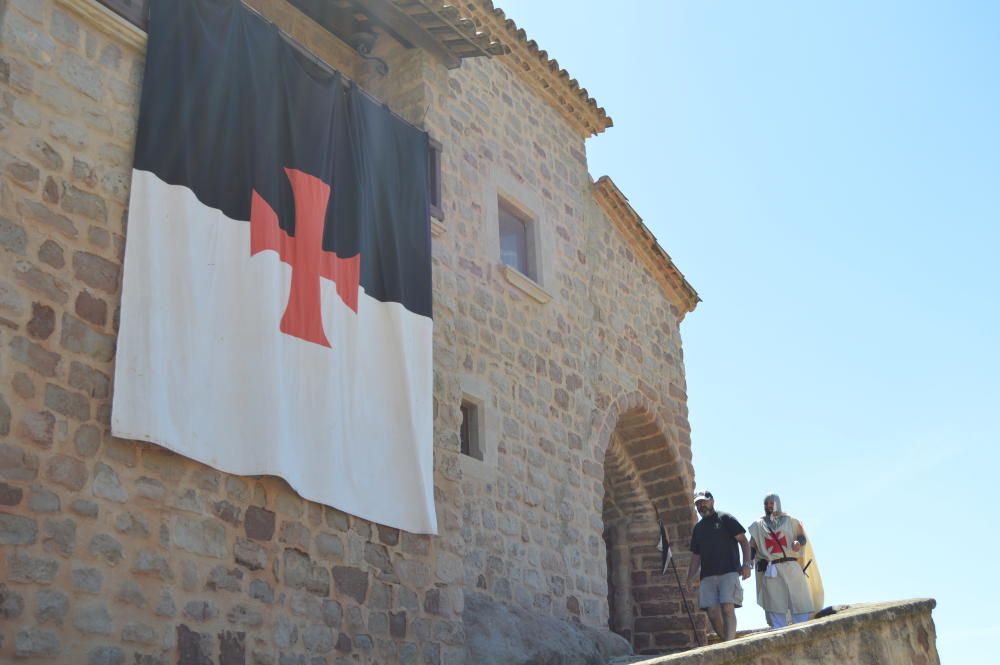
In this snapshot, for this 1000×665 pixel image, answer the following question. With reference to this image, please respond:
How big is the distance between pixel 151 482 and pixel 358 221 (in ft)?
8.51

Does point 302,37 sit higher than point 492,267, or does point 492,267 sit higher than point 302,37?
point 302,37

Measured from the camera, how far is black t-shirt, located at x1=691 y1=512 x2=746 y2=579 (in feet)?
31.6

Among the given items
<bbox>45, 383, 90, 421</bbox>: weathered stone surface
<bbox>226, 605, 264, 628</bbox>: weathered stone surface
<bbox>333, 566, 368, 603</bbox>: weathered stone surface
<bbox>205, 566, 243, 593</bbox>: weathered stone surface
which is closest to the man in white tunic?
<bbox>333, 566, 368, 603</bbox>: weathered stone surface

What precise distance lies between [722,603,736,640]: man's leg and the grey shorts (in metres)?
0.04

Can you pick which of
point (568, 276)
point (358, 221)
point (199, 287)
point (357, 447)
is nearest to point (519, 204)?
point (568, 276)

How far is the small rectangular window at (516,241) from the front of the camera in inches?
418

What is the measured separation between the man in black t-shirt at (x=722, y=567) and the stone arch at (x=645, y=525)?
8.27ft

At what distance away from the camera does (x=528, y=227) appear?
11.0m

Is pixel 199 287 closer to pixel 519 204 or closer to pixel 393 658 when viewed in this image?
pixel 393 658

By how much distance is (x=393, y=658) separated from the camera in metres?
6.94

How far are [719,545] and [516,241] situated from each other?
3.33 metres

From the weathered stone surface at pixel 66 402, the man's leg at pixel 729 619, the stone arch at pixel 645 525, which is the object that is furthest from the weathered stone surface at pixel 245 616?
the stone arch at pixel 645 525

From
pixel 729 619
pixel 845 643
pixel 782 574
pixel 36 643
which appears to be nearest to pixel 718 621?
pixel 729 619

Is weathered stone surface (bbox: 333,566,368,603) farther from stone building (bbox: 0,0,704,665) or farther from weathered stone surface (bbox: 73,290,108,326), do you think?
weathered stone surface (bbox: 73,290,108,326)
